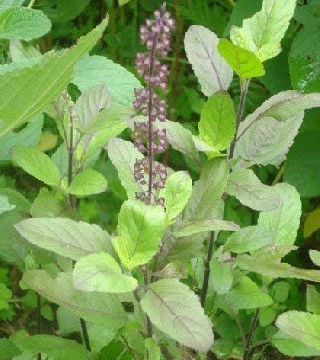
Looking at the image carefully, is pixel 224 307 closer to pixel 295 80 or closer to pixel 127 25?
pixel 295 80

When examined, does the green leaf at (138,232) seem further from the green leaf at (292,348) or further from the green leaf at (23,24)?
the green leaf at (292,348)

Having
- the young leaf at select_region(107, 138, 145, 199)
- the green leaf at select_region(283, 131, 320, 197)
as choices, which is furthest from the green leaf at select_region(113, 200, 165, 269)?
the green leaf at select_region(283, 131, 320, 197)

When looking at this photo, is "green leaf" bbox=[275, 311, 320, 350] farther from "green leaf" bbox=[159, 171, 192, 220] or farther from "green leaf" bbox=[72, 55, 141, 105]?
"green leaf" bbox=[72, 55, 141, 105]

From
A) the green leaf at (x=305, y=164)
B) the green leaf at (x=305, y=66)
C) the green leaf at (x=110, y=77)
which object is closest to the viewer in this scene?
the green leaf at (x=110, y=77)

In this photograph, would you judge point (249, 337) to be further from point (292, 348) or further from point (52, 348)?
point (52, 348)

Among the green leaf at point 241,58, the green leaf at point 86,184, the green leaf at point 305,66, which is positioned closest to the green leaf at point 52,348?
the green leaf at point 86,184

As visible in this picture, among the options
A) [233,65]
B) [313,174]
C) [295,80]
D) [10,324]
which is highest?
[233,65]

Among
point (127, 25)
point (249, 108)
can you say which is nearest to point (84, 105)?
point (249, 108)
